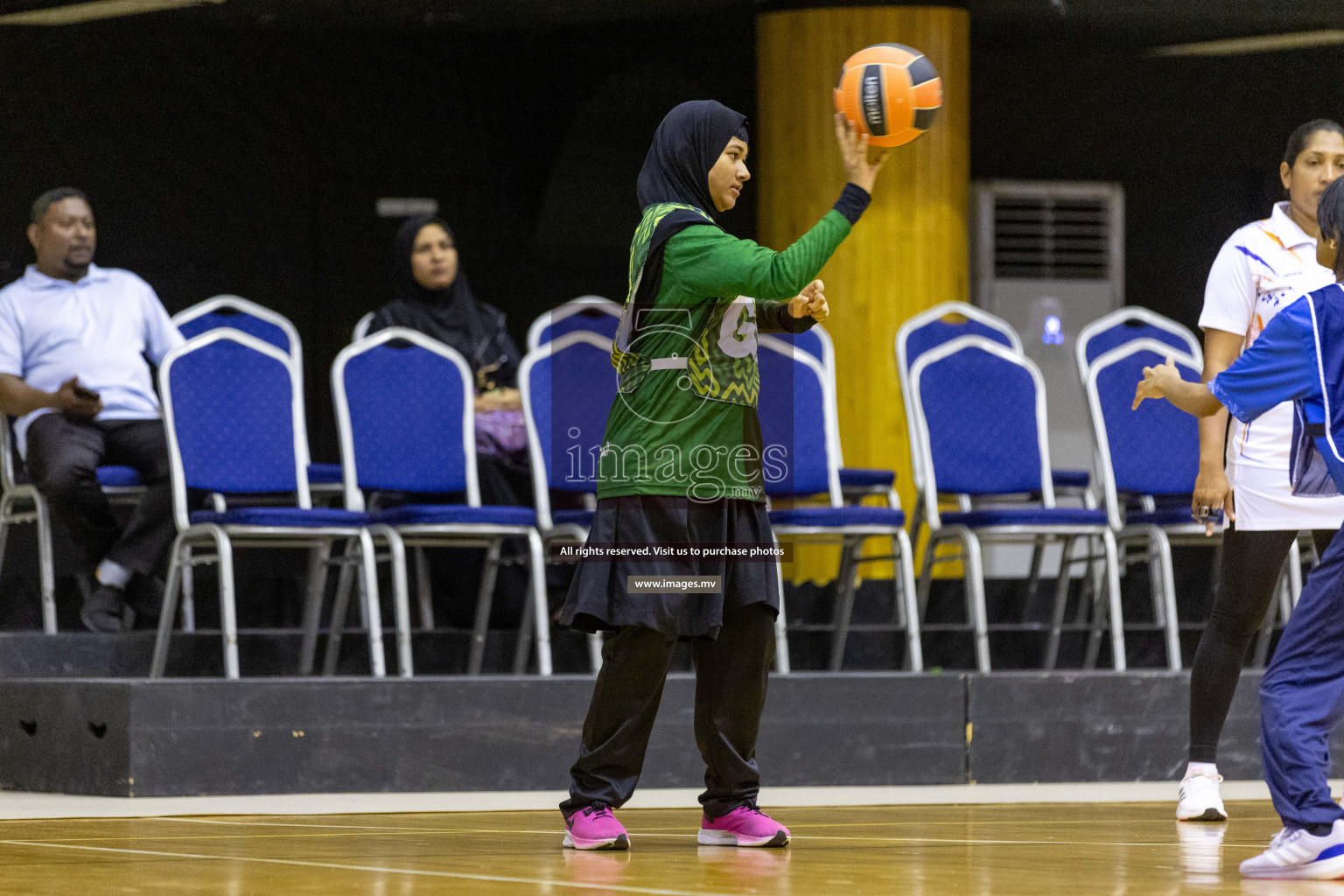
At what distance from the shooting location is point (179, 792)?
3986mm

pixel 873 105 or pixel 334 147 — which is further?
pixel 334 147

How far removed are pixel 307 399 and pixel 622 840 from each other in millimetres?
4835

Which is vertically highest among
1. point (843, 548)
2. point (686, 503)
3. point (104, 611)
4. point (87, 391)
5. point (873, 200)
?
point (873, 200)

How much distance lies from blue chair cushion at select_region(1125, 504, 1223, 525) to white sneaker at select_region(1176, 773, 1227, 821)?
5.16 feet

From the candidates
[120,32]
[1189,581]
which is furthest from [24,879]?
[120,32]

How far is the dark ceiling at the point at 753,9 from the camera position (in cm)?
727

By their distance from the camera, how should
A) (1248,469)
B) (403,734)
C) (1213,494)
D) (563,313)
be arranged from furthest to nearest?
(563,313) < (403,734) < (1213,494) < (1248,469)

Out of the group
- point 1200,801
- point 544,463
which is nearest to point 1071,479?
point 544,463

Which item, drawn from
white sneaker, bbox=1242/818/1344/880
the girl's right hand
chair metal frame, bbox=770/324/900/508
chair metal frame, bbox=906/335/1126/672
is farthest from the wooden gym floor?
chair metal frame, bbox=770/324/900/508

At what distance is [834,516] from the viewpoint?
15.5ft

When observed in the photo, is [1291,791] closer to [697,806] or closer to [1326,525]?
[1326,525]

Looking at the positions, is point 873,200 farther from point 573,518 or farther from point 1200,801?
point 1200,801

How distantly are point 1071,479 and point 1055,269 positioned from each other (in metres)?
2.43

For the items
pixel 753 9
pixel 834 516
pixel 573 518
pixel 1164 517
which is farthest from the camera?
pixel 753 9
